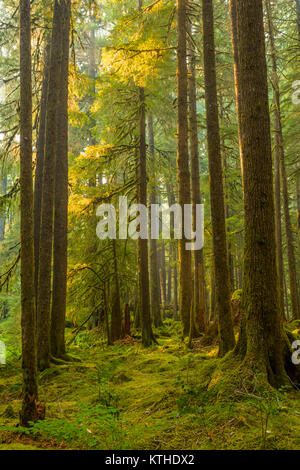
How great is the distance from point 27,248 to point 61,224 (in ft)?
16.4

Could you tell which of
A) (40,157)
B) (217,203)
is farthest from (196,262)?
(40,157)

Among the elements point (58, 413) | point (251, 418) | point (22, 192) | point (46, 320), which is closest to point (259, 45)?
point (22, 192)

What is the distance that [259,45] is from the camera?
592cm

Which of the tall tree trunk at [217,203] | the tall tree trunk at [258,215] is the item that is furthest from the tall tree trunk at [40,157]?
the tall tree trunk at [258,215]

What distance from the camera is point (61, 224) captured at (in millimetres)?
9812

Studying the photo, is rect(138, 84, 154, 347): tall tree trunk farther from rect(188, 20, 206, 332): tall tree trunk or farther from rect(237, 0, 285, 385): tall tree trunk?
rect(237, 0, 285, 385): tall tree trunk

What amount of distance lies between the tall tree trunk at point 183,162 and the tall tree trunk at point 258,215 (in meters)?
6.13

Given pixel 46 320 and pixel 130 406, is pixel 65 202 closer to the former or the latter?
pixel 46 320

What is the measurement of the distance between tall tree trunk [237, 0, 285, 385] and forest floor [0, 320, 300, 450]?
28.1 inches

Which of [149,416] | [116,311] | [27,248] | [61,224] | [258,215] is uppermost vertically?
[61,224]

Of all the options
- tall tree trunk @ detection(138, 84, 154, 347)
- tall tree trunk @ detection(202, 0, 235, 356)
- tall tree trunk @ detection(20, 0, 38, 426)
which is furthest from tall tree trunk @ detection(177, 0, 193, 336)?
tall tree trunk @ detection(20, 0, 38, 426)

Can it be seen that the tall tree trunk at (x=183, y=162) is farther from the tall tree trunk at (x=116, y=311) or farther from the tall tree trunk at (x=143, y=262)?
the tall tree trunk at (x=116, y=311)

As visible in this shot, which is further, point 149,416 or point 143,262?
point 143,262

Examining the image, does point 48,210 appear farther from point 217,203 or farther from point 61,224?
point 217,203
